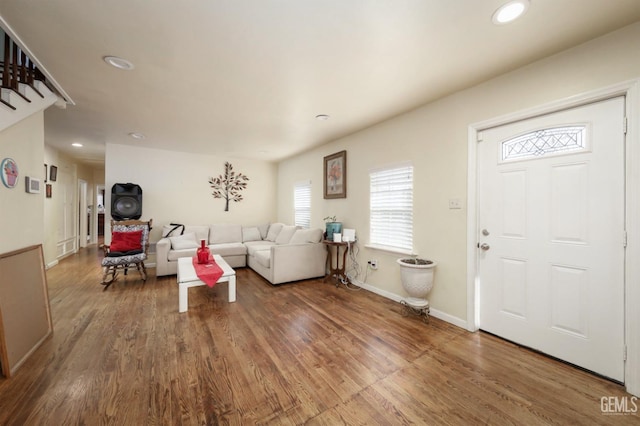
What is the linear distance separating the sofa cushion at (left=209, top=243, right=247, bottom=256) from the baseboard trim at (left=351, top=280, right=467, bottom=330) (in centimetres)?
244

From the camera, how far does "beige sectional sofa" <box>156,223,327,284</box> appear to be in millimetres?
3971

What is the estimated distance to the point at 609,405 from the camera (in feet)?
5.01

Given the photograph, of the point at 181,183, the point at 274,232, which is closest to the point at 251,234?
the point at 274,232

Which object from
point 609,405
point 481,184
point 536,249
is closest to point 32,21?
point 481,184

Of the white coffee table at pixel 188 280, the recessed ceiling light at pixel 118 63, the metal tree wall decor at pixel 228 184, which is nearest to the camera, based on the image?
the recessed ceiling light at pixel 118 63

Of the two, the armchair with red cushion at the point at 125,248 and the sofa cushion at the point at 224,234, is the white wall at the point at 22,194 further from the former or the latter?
the sofa cushion at the point at 224,234

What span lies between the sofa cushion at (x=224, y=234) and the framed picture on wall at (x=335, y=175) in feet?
7.66

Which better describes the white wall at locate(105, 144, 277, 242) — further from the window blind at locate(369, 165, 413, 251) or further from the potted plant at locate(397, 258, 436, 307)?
the potted plant at locate(397, 258, 436, 307)

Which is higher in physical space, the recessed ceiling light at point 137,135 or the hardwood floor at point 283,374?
the recessed ceiling light at point 137,135

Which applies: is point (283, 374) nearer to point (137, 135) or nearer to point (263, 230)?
point (263, 230)

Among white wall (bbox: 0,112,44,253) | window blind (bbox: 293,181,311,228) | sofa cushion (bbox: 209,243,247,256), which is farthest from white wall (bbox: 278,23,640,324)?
white wall (bbox: 0,112,44,253)

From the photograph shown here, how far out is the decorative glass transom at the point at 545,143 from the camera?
191 centimetres
